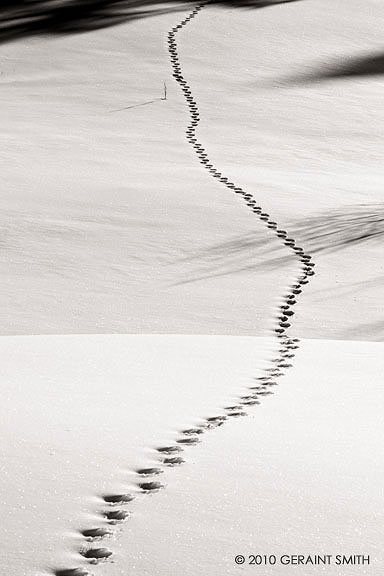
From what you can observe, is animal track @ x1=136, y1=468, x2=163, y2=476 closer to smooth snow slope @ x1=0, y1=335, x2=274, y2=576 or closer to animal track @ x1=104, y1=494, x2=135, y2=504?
smooth snow slope @ x1=0, y1=335, x2=274, y2=576

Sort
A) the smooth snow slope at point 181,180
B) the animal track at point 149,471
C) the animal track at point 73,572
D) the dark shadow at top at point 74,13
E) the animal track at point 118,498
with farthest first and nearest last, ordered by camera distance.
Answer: the dark shadow at top at point 74,13
the smooth snow slope at point 181,180
the animal track at point 149,471
the animal track at point 118,498
the animal track at point 73,572

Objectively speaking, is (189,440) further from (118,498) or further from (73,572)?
(73,572)

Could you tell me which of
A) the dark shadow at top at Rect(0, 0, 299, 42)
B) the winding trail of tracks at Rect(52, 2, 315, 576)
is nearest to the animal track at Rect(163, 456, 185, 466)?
the winding trail of tracks at Rect(52, 2, 315, 576)

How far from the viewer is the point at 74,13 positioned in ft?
63.3

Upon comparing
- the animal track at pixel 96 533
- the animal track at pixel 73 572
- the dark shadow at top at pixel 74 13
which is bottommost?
the dark shadow at top at pixel 74 13

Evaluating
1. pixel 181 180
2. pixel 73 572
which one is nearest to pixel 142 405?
pixel 73 572

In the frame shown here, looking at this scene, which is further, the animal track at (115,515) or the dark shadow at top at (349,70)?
the dark shadow at top at (349,70)

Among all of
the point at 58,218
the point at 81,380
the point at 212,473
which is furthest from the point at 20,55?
the point at 212,473

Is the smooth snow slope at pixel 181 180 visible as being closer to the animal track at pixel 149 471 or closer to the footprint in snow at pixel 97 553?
the animal track at pixel 149 471

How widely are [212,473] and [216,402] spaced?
2.64ft

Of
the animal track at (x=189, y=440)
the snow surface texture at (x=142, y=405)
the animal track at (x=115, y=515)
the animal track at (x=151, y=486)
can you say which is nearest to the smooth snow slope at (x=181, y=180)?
the snow surface texture at (x=142, y=405)

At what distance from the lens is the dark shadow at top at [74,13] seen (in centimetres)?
1783

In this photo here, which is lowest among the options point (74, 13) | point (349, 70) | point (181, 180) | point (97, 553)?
point (349, 70)

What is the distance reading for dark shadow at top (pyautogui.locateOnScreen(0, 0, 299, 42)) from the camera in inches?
702
